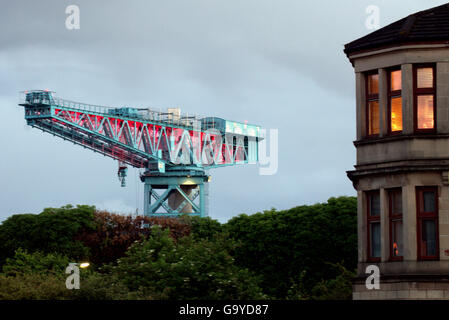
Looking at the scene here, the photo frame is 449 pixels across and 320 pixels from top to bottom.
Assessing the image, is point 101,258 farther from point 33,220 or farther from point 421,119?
point 421,119

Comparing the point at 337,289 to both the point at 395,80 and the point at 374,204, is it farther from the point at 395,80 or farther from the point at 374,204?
the point at 395,80

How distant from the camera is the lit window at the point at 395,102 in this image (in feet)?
145

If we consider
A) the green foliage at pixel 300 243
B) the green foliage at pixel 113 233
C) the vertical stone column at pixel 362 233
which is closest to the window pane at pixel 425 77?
the vertical stone column at pixel 362 233

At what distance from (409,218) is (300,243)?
25835 mm

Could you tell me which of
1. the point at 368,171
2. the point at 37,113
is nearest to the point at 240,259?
the point at 368,171

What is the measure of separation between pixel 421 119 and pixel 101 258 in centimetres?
3569

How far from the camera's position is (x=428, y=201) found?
142 feet

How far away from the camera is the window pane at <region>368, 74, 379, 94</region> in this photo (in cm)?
4518

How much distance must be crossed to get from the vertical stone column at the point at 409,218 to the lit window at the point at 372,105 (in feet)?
10.4

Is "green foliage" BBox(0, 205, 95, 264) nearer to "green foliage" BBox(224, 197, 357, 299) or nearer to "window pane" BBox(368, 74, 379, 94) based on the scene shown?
"green foliage" BBox(224, 197, 357, 299)

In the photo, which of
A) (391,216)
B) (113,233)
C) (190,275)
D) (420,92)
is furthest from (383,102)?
(113,233)

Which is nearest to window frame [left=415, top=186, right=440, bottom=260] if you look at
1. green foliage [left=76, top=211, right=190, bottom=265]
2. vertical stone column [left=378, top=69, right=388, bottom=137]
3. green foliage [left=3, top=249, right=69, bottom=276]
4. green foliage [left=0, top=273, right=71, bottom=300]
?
vertical stone column [left=378, top=69, right=388, bottom=137]

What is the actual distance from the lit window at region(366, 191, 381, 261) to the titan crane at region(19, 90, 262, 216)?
95021 mm

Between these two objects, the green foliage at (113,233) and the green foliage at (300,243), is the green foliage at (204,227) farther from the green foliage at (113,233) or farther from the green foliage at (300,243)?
the green foliage at (300,243)
